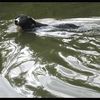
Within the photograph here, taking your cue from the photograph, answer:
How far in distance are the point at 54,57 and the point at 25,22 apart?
82.6 inches

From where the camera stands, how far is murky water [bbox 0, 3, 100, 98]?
4449 mm

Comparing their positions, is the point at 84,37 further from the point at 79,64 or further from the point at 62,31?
the point at 79,64

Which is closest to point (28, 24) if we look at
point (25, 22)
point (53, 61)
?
point (25, 22)

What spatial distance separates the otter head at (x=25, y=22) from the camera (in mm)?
7328

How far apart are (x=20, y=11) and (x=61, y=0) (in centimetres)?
147

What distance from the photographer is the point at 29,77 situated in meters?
4.79

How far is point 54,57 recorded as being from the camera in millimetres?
5539

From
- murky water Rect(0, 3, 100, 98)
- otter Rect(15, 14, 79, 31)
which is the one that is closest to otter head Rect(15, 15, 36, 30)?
otter Rect(15, 14, 79, 31)

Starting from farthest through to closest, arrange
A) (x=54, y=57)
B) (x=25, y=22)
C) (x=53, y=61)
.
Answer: (x=25, y=22) → (x=54, y=57) → (x=53, y=61)

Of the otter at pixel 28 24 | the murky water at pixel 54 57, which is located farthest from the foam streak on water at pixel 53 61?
the otter at pixel 28 24

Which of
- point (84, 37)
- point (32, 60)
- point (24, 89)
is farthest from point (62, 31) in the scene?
point (24, 89)

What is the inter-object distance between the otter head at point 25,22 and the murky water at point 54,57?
0.20 m

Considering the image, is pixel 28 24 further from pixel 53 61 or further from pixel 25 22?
pixel 53 61

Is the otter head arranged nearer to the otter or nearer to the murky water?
the otter
